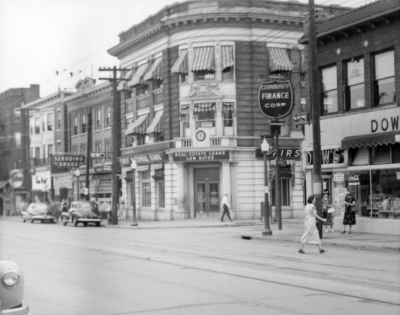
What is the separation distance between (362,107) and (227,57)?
17160 millimetres

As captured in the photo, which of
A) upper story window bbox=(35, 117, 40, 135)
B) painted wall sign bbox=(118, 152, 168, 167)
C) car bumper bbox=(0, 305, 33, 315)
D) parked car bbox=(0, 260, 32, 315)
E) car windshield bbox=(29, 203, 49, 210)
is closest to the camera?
car bumper bbox=(0, 305, 33, 315)

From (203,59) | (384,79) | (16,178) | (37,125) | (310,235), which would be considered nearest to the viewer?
(16,178)

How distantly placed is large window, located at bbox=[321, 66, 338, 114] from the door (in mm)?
15807

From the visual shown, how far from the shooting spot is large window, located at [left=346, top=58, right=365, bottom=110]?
27125mm

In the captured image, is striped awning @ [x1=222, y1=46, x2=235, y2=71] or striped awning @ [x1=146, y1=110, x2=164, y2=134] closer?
striped awning @ [x1=222, y1=46, x2=235, y2=71]

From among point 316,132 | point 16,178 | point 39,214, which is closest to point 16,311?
point 16,178

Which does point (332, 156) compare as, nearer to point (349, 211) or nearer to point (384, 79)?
point (349, 211)

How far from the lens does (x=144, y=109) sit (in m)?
48.7

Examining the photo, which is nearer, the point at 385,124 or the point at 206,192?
the point at 385,124

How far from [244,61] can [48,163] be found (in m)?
26.1

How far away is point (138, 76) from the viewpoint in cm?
4762

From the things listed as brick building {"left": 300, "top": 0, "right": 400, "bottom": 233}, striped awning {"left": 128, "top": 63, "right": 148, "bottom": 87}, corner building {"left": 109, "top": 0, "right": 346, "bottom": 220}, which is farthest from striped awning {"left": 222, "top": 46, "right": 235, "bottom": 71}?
brick building {"left": 300, "top": 0, "right": 400, "bottom": 233}

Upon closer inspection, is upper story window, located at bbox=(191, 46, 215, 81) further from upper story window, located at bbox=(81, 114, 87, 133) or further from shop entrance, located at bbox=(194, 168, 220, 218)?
upper story window, located at bbox=(81, 114, 87, 133)

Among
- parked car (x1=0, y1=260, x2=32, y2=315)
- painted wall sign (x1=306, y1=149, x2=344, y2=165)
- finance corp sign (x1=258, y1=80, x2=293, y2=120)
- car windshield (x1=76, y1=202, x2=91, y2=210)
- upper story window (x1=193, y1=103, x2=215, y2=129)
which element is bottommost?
car windshield (x1=76, y1=202, x2=91, y2=210)
